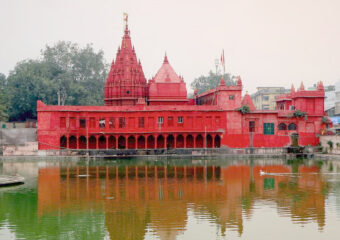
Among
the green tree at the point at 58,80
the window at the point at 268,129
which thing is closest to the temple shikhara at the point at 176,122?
the window at the point at 268,129

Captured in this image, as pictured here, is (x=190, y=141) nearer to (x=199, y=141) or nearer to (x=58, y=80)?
(x=199, y=141)

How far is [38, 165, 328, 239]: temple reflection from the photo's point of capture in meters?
22.8

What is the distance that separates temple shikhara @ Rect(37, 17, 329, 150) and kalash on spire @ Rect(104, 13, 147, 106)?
0.49 ft

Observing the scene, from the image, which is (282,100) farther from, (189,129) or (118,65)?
(118,65)

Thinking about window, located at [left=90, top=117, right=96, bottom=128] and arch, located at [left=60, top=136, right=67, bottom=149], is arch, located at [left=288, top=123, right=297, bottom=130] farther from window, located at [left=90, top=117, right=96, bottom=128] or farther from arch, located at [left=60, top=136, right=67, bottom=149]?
arch, located at [left=60, top=136, right=67, bottom=149]

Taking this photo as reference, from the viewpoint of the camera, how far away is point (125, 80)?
64.9 m

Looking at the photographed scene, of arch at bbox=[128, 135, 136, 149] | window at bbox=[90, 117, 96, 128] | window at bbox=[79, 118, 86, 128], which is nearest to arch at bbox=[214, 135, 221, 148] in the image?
arch at bbox=[128, 135, 136, 149]

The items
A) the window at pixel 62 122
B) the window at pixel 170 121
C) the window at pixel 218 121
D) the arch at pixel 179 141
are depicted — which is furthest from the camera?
the arch at pixel 179 141

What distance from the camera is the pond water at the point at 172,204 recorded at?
21062 mm

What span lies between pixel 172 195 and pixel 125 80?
37.2m

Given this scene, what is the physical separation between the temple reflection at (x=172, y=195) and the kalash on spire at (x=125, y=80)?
2204 cm

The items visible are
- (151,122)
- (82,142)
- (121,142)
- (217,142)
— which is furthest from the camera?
(217,142)

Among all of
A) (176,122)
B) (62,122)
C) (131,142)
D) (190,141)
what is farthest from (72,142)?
(190,141)

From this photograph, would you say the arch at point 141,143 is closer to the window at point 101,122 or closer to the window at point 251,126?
the window at point 101,122
